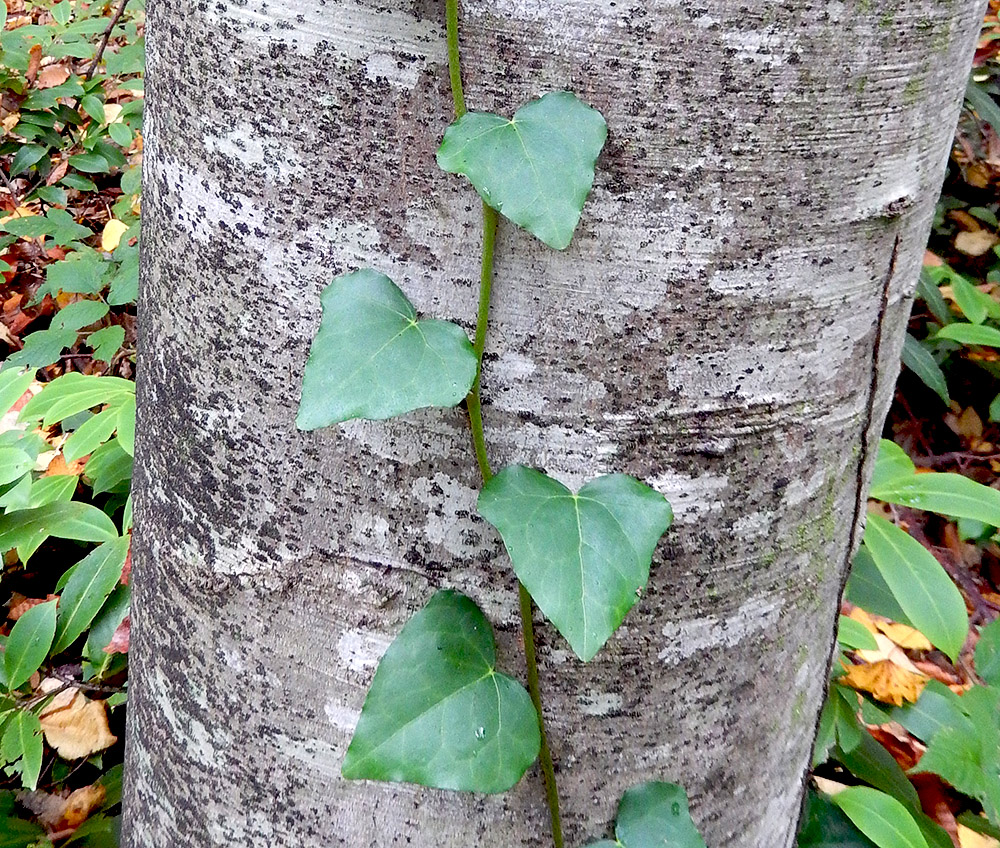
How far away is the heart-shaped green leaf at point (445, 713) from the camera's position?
473mm

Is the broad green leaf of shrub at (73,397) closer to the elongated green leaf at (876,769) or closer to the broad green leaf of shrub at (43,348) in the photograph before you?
the broad green leaf of shrub at (43,348)

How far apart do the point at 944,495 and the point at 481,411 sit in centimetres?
82

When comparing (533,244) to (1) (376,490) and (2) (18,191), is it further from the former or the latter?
(2) (18,191)

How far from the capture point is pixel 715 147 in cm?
44

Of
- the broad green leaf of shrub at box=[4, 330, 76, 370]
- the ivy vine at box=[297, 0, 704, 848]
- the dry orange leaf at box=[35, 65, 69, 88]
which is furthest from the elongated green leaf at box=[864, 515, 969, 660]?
the dry orange leaf at box=[35, 65, 69, 88]

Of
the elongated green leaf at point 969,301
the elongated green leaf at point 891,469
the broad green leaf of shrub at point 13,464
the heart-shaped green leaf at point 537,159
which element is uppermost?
the heart-shaped green leaf at point 537,159

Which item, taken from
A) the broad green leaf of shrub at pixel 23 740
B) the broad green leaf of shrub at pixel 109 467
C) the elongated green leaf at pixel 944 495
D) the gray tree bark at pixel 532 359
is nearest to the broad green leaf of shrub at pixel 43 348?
the broad green leaf of shrub at pixel 109 467

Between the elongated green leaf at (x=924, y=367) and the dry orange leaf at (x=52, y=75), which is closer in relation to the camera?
the elongated green leaf at (x=924, y=367)

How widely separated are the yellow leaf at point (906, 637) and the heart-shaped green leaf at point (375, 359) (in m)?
1.66

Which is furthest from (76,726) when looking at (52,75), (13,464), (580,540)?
(52,75)

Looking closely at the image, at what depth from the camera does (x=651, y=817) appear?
22.8 inches

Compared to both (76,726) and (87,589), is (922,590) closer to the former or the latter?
(87,589)

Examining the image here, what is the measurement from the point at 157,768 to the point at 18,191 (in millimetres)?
2482

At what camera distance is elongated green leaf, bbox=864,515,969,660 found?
3.22ft
